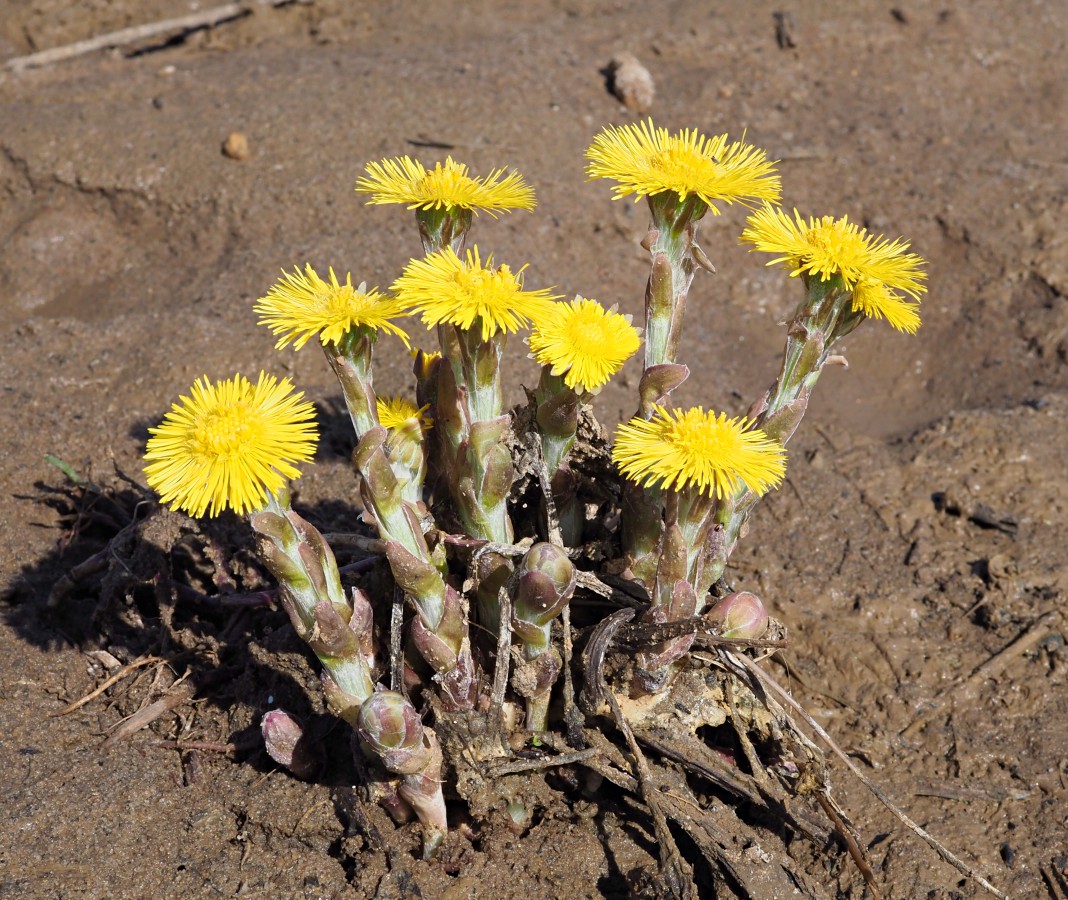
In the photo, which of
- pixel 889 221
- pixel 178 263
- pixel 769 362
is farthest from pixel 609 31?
pixel 178 263

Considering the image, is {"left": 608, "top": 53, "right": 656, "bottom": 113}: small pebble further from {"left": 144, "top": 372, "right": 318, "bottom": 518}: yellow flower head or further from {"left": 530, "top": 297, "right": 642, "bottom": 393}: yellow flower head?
{"left": 144, "top": 372, "right": 318, "bottom": 518}: yellow flower head

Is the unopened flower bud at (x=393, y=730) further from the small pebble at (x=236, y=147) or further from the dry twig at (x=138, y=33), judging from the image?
the dry twig at (x=138, y=33)

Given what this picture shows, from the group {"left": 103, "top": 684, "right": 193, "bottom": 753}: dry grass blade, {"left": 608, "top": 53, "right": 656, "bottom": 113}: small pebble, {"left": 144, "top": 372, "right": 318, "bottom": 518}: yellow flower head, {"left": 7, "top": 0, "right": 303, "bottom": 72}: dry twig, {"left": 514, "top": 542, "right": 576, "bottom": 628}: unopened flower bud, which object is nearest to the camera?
{"left": 144, "top": 372, "right": 318, "bottom": 518}: yellow flower head

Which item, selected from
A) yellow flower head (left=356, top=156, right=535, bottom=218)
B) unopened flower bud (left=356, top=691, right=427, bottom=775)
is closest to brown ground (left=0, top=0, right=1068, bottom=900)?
unopened flower bud (left=356, top=691, right=427, bottom=775)

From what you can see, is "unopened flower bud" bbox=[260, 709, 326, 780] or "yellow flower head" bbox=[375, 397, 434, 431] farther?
"unopened flower bud" bbox=[260, 709, 326, 780]

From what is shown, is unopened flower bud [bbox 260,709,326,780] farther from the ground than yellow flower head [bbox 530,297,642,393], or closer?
closer

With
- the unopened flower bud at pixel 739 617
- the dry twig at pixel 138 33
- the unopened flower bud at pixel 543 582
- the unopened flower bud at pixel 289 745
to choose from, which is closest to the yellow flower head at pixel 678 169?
the unopened flower bud at pixel 543 582

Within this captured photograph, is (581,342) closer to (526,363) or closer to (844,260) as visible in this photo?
(844,260)

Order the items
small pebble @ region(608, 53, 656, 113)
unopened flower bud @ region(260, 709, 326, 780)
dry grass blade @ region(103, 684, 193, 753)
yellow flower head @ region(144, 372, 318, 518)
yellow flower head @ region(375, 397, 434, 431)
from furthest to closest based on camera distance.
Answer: small pebble @ region(608, 53, 656, 113) → dry grass blade @ region(103, 684, 193, 753) → unopened flower bud @ region(260, 709, 326, 780) → yellow flower head @ region(375, 397, 434, 431) → yellow flower head @ region(144, 372, 318, 518)
